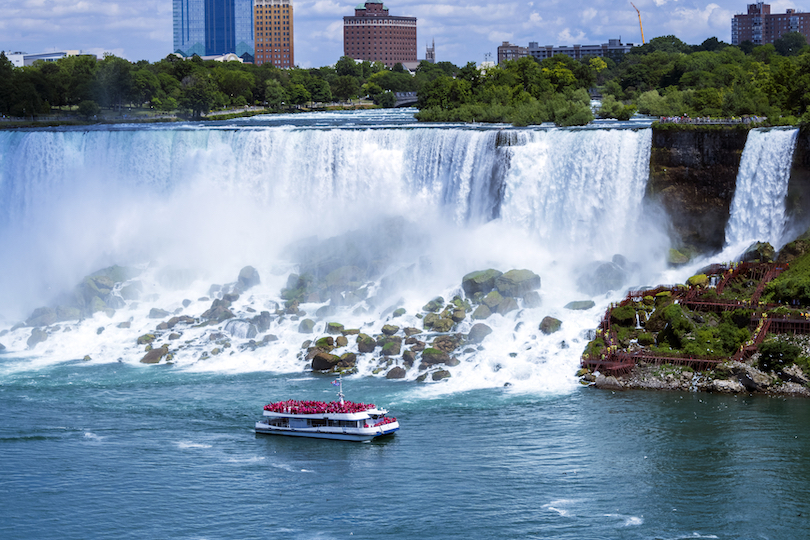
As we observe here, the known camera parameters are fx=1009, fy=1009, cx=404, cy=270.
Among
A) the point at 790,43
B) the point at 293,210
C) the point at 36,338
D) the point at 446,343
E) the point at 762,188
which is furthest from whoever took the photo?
the point at 790,43

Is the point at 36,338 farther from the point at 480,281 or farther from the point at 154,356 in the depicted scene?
the point at 480,281

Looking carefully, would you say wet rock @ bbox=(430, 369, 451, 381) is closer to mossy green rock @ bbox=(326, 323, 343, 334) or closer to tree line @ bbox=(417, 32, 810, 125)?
mossy green rock @ bbox=(326, 323, 343, 334)

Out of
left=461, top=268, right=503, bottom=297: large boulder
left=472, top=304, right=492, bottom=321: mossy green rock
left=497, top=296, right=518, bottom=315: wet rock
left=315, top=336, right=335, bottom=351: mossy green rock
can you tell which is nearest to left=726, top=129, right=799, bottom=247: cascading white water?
left=497, top=296, right=518, bottom=315: wet rock

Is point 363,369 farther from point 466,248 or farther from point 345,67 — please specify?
point 345,67

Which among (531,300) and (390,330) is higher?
(531,300)

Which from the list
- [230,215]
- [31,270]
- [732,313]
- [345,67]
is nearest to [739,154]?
[732,313]

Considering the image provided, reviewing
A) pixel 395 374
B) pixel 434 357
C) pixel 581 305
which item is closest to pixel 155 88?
pixel 581 305

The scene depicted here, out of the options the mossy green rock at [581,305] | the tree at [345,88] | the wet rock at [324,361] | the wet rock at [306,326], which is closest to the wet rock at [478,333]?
the mossy green rock at [581,305]
